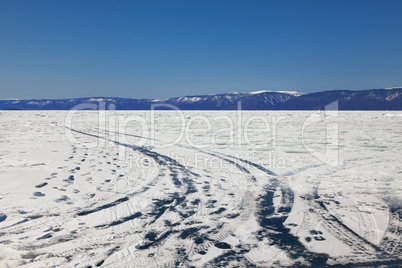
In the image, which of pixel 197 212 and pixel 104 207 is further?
pixel 104 207

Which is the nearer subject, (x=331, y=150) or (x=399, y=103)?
(x=331, y=150)

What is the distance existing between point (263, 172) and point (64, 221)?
466 cm

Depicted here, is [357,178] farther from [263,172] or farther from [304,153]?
[304,153]

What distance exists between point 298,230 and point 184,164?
4533 mm

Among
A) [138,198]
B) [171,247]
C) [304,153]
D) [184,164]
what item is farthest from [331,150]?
[171,247]

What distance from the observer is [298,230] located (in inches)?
130

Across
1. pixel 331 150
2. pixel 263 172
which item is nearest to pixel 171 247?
pixel 263 172

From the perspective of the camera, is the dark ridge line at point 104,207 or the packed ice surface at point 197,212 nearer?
the packed ice surface at point 197,212

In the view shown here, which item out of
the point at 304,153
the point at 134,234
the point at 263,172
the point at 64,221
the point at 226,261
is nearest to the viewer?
the point at 226,261

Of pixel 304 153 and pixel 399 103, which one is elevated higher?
pixel 399 103

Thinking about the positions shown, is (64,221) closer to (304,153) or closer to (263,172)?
(263,172)

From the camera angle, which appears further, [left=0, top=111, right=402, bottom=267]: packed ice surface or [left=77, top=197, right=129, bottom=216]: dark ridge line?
[left=77, top=197, right=129, bottom=216]: dark ridge line

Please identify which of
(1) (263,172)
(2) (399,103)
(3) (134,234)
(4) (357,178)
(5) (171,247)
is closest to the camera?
(5) (171,247)

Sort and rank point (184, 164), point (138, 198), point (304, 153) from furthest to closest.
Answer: point (304, 153), point (184, 164), point (138, 198)
